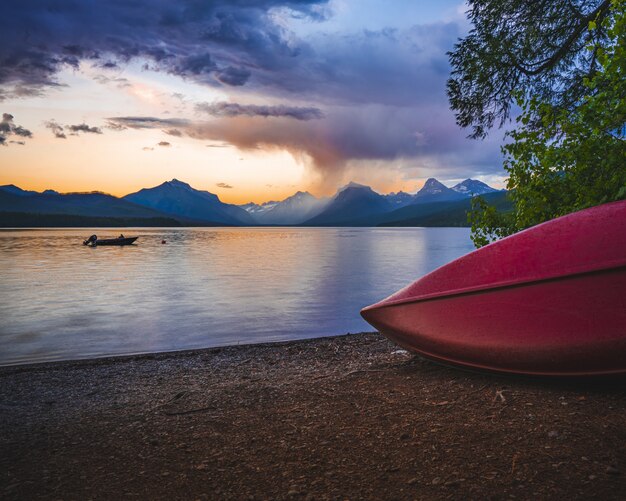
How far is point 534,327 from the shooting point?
200 inches

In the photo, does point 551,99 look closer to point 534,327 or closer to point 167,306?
point 534,327

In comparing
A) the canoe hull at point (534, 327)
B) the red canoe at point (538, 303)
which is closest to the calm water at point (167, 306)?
the canoe hull at point (534, 327)

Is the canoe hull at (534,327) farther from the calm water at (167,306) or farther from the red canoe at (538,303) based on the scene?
the calm water at (167,306)

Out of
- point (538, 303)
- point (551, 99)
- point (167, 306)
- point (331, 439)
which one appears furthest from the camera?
point (167, 306)

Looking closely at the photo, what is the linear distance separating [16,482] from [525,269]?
5.37m

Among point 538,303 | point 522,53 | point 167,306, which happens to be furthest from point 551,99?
point 167,306

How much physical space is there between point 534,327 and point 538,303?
266 mm

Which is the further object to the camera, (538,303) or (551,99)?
(551,99)

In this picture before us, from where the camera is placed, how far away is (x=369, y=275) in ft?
118

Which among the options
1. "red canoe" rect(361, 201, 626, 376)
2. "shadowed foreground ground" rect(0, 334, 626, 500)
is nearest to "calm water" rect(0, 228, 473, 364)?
"shadowed foreground ground" rect(0, 334, 626, 500)

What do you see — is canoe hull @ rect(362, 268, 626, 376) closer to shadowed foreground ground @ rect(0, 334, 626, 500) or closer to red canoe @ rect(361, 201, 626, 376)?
red canoe @ rect(361, 201, 626, 376)

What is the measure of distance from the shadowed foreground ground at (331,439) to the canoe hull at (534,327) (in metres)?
0.30

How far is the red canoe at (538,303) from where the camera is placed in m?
4.72

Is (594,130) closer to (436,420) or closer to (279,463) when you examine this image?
(436,420)
